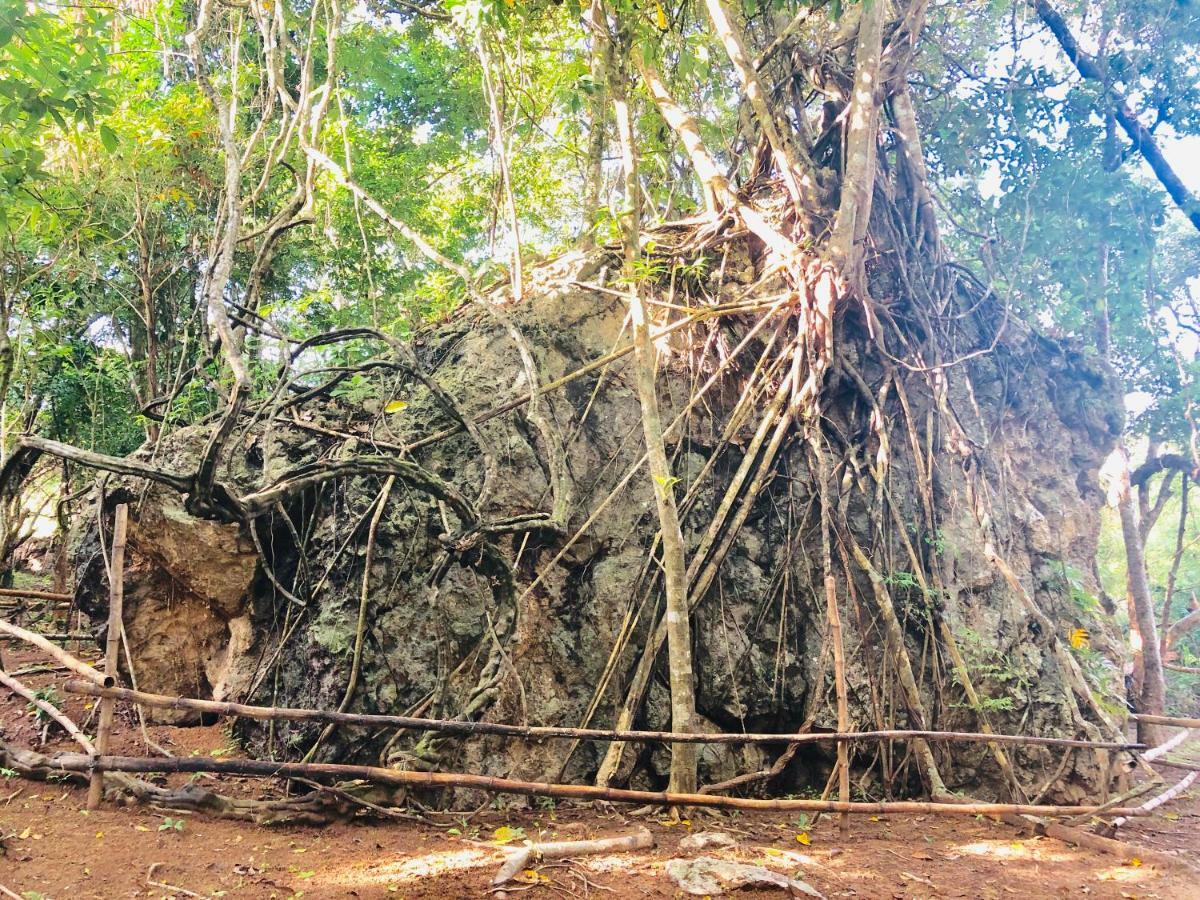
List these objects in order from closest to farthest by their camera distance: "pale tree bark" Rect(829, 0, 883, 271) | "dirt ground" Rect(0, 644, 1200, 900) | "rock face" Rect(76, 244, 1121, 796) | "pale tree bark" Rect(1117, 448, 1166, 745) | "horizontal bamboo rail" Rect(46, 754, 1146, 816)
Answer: "dirt ground" Rect(0, 644, 1200, 900) → "horizontal bamboo rail" Rect(46, 754, 1146, 816) → "rock face" Rect(76, 244, 1121, 796) → "pale tree bark" Rect(829, 0, 883, 271) → "pale tree bark" Rect(1117, 448, 1166, 745)

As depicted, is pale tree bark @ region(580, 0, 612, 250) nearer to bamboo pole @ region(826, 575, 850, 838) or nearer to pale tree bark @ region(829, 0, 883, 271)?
pale tree bark @ region(829, 0, 883, 271)

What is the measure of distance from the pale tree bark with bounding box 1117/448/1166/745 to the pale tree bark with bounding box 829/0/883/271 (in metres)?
4.99

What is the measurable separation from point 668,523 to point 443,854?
1.73m

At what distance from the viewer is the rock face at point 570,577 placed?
394 centimetres

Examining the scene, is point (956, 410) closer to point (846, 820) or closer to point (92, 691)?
point (846, 820)

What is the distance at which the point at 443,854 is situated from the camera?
2.92 metres

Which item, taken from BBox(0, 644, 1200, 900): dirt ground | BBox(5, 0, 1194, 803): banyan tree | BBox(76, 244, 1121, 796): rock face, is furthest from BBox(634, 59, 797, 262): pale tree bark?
BBox(0, 644, 1200, 900): dirt ground

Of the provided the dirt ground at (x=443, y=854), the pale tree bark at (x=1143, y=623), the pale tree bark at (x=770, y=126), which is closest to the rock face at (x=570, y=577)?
the dirt ground at (x=443, y=854)

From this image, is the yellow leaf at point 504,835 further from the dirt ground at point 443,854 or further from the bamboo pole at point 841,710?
the bamboo pole at point 841,710

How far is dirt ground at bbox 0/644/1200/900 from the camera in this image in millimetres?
2512

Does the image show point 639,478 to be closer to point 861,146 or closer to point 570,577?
point 570,577

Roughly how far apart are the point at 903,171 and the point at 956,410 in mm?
2017

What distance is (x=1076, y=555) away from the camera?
7352 mm

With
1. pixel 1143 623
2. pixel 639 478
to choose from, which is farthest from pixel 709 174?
pixel 1143 623
